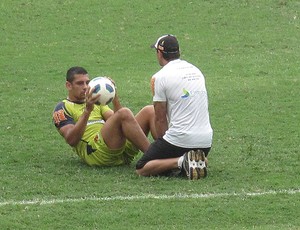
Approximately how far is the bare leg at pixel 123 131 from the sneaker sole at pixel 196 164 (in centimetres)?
76

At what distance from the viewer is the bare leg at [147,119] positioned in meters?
11.3

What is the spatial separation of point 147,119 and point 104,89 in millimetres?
852

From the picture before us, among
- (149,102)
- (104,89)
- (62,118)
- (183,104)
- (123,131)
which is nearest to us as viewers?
(183,104)

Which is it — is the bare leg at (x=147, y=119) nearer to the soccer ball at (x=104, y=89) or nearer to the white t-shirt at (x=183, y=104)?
the soccer ball at (x=104, y=89)

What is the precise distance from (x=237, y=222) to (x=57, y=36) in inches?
541

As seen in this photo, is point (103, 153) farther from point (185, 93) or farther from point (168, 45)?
point (168, 45)

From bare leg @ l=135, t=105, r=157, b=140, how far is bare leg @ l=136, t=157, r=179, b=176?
787 mm

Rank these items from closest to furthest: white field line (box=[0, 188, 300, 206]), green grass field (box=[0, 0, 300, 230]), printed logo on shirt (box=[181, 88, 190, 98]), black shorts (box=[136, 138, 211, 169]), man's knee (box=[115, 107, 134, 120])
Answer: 1. green grass field (box=[0, 0, 300, 230])
2. white field line (box=[0, 188, 300, 206])
3. printed logo on shirt (box=[181, 88, 190, 98])
4. black shorts (box=[136, 138, 211, 169])
5. man's knee (box=[115, 107, 134, 120])

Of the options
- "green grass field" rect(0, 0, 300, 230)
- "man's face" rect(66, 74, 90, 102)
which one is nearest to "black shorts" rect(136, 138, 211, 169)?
"green grass field" rect(0, 0, 300, 230)

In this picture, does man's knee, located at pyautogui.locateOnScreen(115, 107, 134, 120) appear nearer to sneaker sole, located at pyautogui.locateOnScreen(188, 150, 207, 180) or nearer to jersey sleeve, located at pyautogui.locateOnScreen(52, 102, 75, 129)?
jersey sleeve, located at pyautogui.locateOnScreen(52, 102, 75, 129)

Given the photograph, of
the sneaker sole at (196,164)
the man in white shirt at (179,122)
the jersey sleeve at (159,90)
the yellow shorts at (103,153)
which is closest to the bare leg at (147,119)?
the yellow shorts at (103,153)

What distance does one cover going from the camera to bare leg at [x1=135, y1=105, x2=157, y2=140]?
11.3m

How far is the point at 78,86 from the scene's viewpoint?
1130 cm

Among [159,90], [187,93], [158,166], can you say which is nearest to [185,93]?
[187,93]
